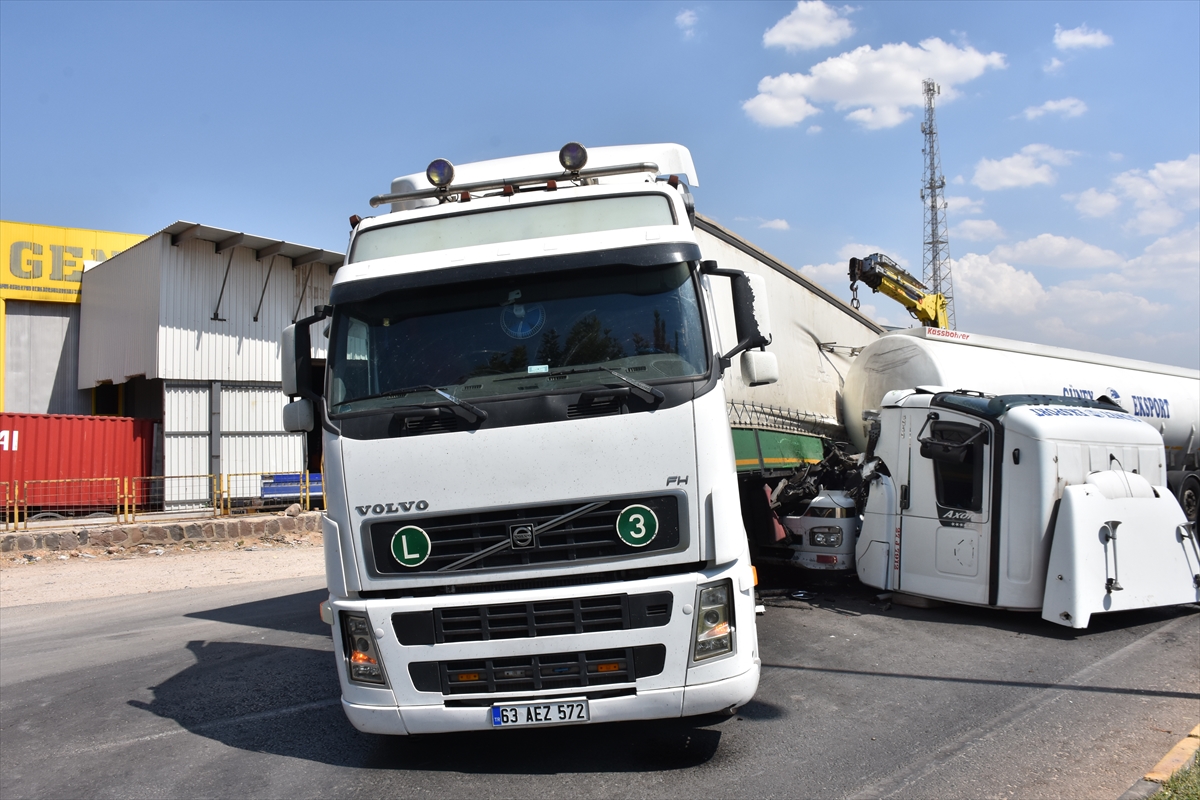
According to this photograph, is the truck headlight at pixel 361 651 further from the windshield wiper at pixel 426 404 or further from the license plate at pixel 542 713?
the windshield wiper at pixel 426 404

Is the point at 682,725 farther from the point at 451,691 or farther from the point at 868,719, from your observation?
the point at 451,691

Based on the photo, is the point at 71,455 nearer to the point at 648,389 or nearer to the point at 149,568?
the point at 149,568

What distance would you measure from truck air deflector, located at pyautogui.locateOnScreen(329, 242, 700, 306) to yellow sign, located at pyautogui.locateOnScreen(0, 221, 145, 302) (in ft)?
85.2

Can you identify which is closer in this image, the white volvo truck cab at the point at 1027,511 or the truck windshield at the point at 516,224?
the truck windshield at the point at 516,224

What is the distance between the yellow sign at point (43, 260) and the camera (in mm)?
25047

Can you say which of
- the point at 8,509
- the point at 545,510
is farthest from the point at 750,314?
the point at 8,509

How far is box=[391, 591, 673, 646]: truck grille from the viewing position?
4000 millimetres

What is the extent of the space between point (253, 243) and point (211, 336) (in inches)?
107

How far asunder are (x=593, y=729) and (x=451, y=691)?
123 centimetres

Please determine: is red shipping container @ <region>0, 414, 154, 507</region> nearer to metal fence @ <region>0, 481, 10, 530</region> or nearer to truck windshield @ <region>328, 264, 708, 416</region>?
metal fence @ <region>0, 481, 10, 530</region>

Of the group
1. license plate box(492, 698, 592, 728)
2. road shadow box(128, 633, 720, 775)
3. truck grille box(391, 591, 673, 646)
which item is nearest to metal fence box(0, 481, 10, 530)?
road shadow box(128, 633, 720, 775)

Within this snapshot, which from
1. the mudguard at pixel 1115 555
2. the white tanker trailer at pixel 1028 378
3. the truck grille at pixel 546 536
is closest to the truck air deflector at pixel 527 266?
the truck grille at pixel 546 536

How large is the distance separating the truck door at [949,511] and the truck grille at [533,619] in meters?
4.39

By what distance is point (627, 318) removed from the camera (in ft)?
14.6
